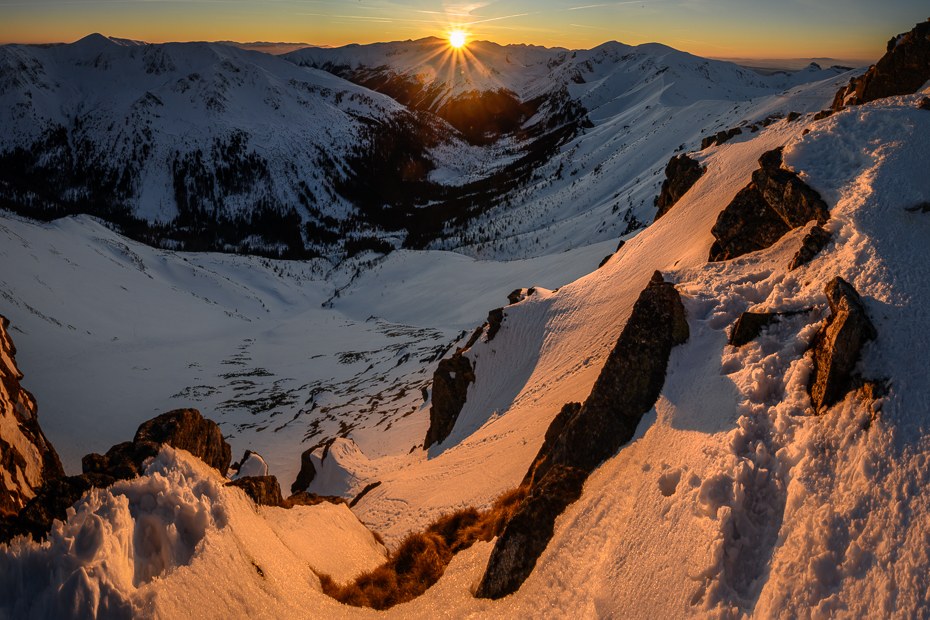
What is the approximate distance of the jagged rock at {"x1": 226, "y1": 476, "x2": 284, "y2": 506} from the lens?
7949mm

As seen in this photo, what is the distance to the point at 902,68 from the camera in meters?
12.6

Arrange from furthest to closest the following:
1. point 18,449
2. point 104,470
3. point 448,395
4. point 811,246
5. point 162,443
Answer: point 448,395 → point 18,449 → point 811,246 → point 162,443 → point 104,470

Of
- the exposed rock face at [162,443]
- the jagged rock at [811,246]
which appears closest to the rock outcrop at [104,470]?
the exposed rock face at [162,443]

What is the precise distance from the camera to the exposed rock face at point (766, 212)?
30.4 feet

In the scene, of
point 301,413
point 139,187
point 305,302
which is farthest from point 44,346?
point 139,187

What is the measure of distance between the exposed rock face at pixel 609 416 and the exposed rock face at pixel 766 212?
3185 mm

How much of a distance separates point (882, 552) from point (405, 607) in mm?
6255

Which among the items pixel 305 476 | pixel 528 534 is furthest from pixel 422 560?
pixel 305 476

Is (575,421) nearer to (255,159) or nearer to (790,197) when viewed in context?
(790,197)

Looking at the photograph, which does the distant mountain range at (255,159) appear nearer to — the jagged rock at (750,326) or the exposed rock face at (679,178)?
the exposed rock face at (679,178)

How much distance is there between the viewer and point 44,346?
114 feet

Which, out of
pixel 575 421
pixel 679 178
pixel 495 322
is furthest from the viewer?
pixel 495 322

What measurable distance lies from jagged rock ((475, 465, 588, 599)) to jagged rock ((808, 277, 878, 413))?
362 cm

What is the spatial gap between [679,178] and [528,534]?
15.3 metres
